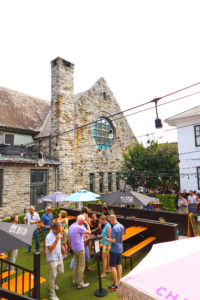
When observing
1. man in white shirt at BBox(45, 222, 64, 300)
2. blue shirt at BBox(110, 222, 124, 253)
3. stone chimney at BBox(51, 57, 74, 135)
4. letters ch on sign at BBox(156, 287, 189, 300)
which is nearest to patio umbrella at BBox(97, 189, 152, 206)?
blue shirt at BBox(110, 222, 124, 253)

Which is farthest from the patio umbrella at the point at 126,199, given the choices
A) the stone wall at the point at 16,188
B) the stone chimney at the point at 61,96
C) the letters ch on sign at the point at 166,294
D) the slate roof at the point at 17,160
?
the stone chimney at the point at 61,96

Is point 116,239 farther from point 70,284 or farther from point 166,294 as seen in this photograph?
point 166,294

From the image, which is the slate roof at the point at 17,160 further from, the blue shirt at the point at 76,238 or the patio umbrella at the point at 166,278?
the patio umbrella at the point at 166,278

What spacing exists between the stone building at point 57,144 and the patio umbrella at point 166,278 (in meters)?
9.32

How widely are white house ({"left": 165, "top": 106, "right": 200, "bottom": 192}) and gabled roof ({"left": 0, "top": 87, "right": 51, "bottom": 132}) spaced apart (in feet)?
43.9

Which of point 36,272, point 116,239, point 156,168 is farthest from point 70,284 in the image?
point 156,168

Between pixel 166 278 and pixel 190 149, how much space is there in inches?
718

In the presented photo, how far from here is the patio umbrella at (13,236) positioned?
3.82 m

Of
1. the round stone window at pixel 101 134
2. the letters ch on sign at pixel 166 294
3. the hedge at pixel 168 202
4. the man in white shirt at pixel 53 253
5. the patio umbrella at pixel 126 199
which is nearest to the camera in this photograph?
the letters ch on sign at pixel 166 294

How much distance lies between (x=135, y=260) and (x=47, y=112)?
A: 17.9 metres

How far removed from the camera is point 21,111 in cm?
1875

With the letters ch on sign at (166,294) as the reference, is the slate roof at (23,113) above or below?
above

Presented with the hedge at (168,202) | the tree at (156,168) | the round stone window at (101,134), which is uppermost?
the round stone window at (101,134)

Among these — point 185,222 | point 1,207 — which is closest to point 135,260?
point 185,222
